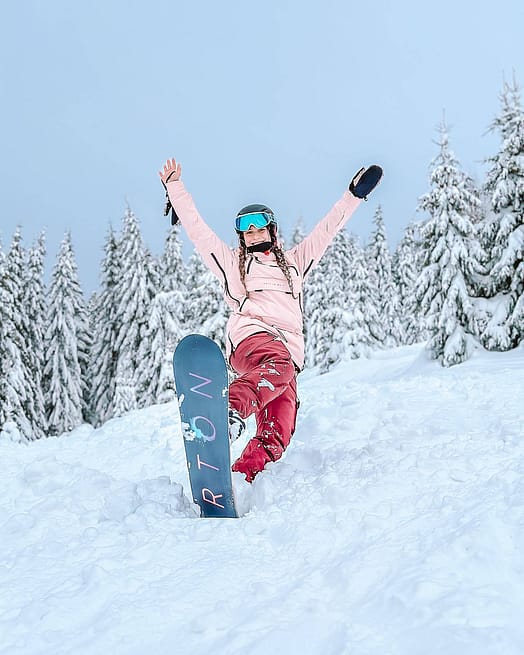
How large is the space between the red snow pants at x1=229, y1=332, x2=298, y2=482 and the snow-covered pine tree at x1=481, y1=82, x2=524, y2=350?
14.7m

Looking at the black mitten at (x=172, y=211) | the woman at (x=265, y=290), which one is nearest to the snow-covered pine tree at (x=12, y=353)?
the black mitten at (x=172, y=211)

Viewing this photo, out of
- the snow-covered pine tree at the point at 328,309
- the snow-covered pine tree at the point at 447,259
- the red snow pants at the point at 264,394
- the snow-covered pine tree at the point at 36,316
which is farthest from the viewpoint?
the snow-covered pine tree at the point at 328,309

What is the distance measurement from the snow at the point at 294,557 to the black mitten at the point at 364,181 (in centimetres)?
226

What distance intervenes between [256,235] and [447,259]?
1592 cm

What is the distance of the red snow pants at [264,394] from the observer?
11.8 feet

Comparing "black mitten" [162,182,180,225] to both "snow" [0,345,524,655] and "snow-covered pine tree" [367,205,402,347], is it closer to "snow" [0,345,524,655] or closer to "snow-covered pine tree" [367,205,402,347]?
"snow" [0,345,524,655]

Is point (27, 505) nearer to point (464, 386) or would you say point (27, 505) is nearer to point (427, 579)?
point (427, 579)

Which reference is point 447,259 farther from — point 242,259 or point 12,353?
point 12,353

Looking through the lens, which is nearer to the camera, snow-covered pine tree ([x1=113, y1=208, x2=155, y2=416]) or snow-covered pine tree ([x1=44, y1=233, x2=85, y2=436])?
snow-covered pine tree ([x1=113, y1=208, x2=155, y2=416])

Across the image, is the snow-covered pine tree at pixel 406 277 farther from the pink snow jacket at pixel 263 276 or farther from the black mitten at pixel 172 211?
the black mitten at pixel 172 211

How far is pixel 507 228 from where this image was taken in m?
16.9

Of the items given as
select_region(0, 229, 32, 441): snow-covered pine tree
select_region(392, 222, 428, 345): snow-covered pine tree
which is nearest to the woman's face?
select_region(0, 229, 32, 441): snow-covered pine tree

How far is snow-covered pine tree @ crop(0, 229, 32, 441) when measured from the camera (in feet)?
77.9

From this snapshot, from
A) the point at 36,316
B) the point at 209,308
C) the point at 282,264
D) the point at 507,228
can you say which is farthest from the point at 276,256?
the point at 36,316
